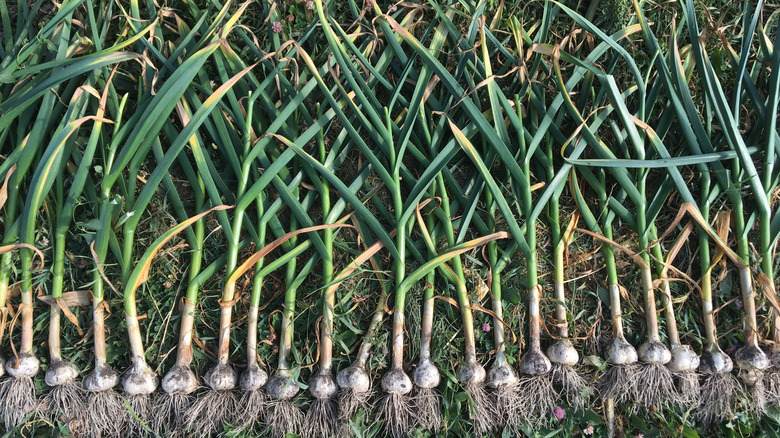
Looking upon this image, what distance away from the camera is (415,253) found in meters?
1.36

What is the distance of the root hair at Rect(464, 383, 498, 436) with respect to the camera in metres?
1.34

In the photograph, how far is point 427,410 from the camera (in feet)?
4.38

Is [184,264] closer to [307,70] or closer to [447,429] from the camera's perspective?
[307,70]

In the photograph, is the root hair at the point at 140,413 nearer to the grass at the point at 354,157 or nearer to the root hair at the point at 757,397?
the grass at the point at 354,157

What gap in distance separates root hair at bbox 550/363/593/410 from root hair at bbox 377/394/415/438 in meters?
0.43

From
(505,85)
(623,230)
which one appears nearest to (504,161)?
(505,85)

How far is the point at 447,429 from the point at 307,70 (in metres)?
1.13

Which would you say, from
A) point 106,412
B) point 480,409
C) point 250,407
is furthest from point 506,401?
point 106,412

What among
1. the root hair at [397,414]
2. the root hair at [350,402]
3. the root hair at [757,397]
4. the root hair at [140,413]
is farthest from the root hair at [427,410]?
the root hair at [757,397]

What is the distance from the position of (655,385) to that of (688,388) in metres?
0.10

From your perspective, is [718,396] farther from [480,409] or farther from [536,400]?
[480,409]

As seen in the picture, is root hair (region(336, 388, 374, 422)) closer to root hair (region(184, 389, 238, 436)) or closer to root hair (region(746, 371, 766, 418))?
root hair (region(184, 389, 238, 436))

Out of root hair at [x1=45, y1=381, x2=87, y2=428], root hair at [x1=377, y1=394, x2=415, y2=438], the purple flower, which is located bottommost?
the purple flower

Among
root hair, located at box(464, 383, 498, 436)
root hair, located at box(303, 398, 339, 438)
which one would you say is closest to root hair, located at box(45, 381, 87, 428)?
root hair, located at box(303, 398, 339, 438)
